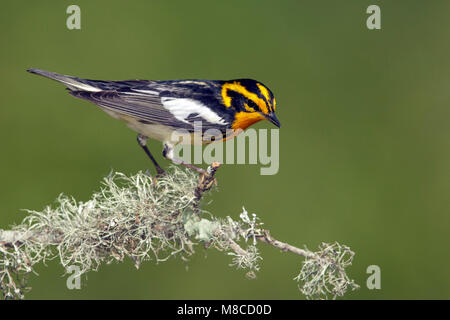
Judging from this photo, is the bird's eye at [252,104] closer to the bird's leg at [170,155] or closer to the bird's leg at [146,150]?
the bird's leg at [170,155]

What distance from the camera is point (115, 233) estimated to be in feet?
10.7

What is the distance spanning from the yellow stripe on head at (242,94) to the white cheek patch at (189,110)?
15 cm

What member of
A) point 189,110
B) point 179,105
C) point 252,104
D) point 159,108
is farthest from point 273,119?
point 159,108

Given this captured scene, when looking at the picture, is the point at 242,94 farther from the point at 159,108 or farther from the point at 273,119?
the point at 159,108

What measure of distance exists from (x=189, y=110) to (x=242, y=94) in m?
0.44

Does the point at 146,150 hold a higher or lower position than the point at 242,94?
lower

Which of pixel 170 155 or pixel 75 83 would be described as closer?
pixel 170 155

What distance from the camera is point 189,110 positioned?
4180 millimetres

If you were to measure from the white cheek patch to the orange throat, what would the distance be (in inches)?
4.0

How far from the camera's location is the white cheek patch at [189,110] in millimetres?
4164

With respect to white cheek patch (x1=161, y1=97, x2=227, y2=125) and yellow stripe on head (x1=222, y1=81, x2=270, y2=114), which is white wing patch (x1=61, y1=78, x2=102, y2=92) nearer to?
white cheek patch (x1=161, y1=97, x2=227, y2=125)

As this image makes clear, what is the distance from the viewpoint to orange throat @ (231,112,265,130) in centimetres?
415

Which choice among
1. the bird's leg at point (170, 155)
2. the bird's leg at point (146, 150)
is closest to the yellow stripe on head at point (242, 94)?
the bird's leg at point (170, 155)

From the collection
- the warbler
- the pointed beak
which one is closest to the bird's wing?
the warbler
